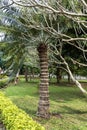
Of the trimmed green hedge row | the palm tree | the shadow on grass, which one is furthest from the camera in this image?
the shadow on grass

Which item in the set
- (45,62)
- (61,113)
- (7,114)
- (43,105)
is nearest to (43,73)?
(45,62)

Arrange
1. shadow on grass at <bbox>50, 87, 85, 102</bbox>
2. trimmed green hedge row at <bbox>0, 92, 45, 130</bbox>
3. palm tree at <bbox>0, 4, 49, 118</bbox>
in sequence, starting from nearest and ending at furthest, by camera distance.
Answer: trimmed green hedge row at <bbox>0, 92, 45, 130</bbox> → palm tree at <bbox>0, 4, 49, 118</bbox> → shadow on grass at <bbox>50, 87, 85, 102</bbox>

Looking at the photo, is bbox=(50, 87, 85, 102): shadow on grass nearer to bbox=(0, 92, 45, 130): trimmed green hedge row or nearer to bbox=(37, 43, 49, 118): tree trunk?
bbox=(37, 43, 49, 118): tree trunk

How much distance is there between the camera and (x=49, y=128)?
11172 mm

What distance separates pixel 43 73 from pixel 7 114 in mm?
4387

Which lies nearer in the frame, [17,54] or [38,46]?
[38,46]

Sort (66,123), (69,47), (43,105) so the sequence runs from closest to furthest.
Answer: (66,123), (43,105), (69,47)

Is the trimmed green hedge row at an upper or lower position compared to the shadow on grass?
upper

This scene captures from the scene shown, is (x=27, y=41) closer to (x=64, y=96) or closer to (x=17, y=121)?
(x=17, y=121)

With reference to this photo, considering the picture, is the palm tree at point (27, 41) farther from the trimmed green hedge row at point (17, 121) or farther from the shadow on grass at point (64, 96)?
the shadow on grass at point (64, 96)

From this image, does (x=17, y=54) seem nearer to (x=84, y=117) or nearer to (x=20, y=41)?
(x=20, y=41)

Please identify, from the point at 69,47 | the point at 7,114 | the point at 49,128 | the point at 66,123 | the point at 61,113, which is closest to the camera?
the point at 7,114

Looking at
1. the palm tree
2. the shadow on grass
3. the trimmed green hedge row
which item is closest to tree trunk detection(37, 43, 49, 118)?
the palm tree

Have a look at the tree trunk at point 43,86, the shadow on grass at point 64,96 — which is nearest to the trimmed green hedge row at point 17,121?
the tree trunk at point 43,86
